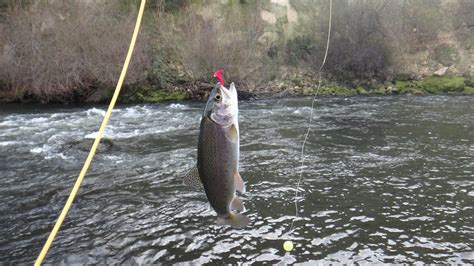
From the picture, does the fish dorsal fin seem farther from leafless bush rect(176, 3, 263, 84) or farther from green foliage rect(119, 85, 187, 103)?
leafless bush rect(176, 3, 263, 84)

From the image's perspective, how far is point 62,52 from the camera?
21.0 m

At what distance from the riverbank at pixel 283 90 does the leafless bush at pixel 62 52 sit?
1.95ft

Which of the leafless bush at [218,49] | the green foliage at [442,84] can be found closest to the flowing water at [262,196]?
the leafless bush at [218,49]

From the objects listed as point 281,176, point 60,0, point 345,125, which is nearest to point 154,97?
point 60,0

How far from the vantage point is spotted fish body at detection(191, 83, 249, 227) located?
2.55 meters

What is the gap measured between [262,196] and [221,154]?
4716 mm

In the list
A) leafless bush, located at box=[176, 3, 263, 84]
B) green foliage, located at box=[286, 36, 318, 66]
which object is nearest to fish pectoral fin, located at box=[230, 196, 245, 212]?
leafless bush, located at box=[176, 3, 263, 84]

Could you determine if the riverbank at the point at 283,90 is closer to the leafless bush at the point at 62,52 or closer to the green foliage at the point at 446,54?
the leafless bush at the point at 62,52

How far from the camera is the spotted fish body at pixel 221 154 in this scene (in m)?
2.55

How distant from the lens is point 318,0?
3091cm

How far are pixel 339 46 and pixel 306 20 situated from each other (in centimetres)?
504

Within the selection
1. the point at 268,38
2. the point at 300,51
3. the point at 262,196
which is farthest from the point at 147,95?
the point at 262,196

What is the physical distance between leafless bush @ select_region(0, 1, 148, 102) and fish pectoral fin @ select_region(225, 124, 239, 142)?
64.6 feet

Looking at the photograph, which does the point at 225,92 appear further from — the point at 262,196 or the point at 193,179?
the point at 262,196
